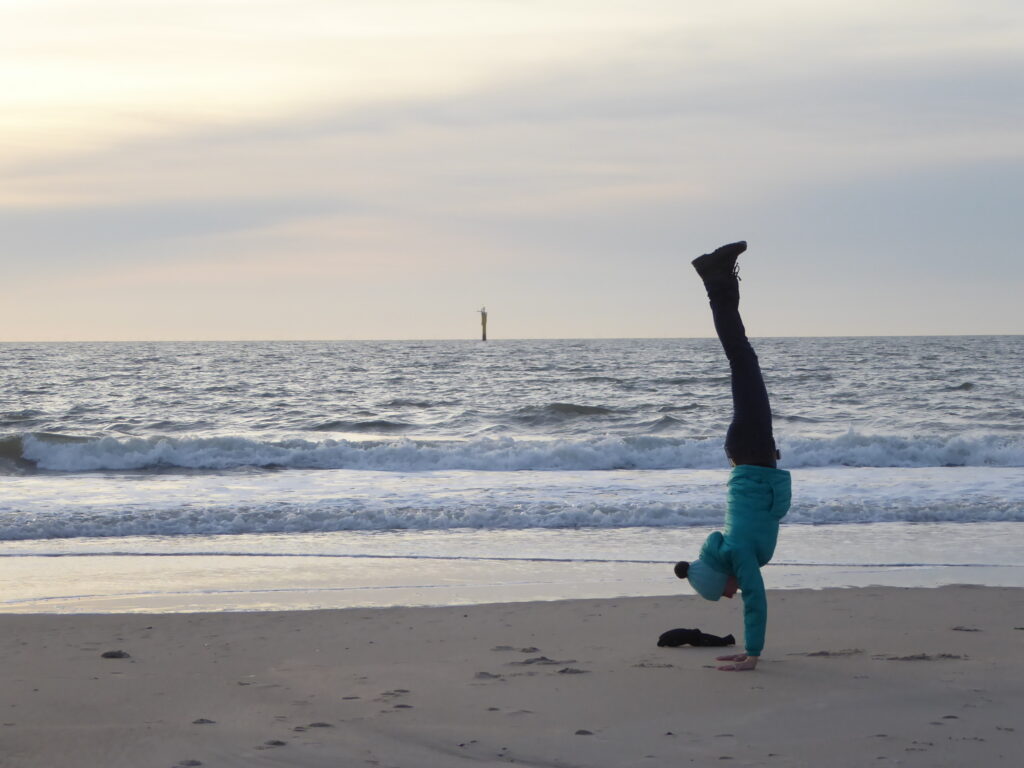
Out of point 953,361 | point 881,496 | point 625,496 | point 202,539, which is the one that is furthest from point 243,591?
point 953,361

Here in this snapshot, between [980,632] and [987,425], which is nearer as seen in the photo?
[980,632]

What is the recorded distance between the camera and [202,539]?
37.6ft

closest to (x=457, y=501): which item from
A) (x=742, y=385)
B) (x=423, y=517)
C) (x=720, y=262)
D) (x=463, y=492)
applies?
(x=463, y=492)

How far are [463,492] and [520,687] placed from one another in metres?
9.93

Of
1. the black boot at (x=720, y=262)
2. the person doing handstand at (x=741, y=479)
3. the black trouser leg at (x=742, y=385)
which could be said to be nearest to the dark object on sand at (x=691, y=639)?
the person doing handstand at (x=741, y=479)

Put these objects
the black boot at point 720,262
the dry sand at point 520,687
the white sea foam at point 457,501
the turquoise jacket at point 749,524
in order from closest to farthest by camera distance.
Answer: the dry sand at point 520,687 < the black boot at point 720,262 < the turquoise jacket at point 749,524 < the white sea foam at point 457,501

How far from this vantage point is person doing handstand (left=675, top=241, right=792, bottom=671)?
17.1 ft

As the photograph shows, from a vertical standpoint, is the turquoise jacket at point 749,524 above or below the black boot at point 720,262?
below

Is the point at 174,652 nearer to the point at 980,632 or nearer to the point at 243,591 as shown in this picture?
the point at 243,591

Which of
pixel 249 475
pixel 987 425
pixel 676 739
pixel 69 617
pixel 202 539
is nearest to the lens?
pixel 676 739

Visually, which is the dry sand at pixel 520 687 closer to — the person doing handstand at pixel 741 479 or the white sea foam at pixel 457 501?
the person doing handstand at pixel 741 479

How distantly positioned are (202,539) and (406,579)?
3.52 m

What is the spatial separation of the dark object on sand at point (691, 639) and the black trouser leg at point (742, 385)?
1656mm

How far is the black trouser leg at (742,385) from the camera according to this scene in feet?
17.1
